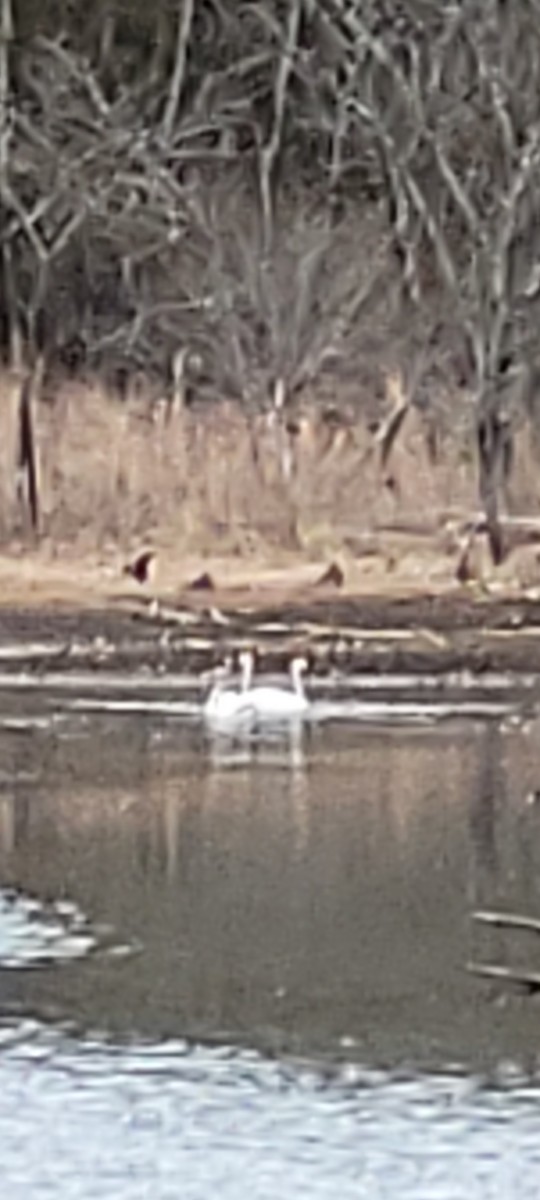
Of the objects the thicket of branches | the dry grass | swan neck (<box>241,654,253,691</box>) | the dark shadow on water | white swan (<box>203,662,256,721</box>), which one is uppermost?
the thicket of branches

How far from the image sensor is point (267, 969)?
955cm

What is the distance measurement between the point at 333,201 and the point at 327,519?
13.7 feet

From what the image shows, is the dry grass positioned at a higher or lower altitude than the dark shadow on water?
higher

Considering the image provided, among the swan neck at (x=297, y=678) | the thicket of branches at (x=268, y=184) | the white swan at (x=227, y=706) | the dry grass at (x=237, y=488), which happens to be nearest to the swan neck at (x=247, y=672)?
the white swan at (x=227, y=706)

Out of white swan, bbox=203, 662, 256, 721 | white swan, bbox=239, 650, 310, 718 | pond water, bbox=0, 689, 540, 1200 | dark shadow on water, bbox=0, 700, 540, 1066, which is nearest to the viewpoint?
pond water, bbox=0, 689, 540, 1200

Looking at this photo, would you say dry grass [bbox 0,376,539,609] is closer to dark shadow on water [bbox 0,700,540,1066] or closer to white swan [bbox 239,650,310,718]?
white swan [bbox 239,650,310,718]

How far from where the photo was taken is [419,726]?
52.6ft

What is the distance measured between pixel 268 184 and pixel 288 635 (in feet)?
25.1

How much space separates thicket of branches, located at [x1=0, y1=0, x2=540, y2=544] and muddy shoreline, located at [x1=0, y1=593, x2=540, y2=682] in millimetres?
3235

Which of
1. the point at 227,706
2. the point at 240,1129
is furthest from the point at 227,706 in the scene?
the point at 240,1129

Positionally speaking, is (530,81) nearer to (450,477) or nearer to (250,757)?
(450,477)

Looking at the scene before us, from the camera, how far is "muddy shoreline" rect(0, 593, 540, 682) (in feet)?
63.6

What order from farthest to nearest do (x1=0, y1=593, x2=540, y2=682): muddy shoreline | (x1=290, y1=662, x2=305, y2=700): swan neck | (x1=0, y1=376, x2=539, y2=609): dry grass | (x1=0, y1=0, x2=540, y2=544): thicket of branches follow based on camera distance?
(x1=0, y1=0, x2=540, y2=544): thicket of branches, (x1=0, y1=376, x2=539, y2=609): dry grass, (x1=0, y1=593, x2=540, y2=682): muddy shoreline, (x1=290, y1=662, x2=305, y2=700): swan neck

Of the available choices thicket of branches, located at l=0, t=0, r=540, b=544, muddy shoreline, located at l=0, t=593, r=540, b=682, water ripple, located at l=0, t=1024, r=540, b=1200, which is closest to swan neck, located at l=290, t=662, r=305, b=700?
muddy shoreline, located at l=0, t=593, r=540, b=682
